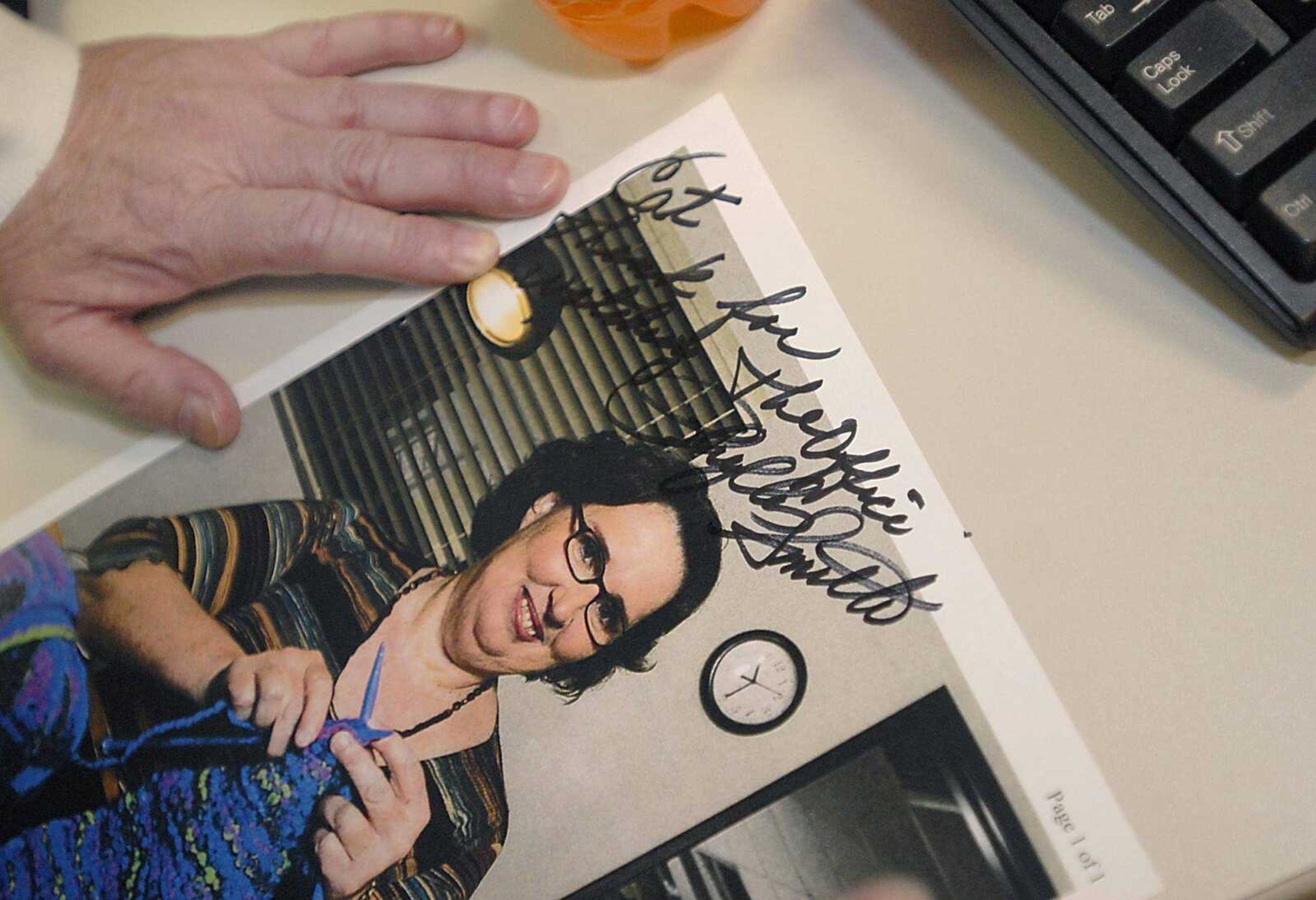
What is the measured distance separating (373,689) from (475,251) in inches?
6.8

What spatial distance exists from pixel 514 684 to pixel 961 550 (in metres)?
0.16

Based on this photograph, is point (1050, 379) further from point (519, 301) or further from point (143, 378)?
point (143, 378)

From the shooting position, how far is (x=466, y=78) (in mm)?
412

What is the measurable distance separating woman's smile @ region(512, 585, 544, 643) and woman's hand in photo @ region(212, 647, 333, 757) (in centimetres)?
7

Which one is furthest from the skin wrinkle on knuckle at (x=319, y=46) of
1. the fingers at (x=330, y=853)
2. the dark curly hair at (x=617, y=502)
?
the fingers at (x=330, y=853)

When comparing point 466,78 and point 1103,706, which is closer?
point 1103,706

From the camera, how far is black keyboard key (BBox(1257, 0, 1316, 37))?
288mm

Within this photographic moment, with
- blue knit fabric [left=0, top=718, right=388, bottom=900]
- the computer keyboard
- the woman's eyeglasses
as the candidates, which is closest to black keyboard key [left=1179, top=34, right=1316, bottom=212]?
the computer keyboard

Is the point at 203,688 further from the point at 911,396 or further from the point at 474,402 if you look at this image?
the point at 911,396

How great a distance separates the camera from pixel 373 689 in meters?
0.34

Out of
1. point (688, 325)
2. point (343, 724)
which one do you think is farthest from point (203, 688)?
point (688, 325)

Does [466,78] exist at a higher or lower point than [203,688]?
higher

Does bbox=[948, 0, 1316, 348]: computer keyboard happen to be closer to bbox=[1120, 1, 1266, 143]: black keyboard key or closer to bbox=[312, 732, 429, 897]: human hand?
bbox=[1120, 1, 1266, 143]: black keyboard key

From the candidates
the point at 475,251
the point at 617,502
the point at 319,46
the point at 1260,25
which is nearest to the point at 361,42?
the point at 319,46
